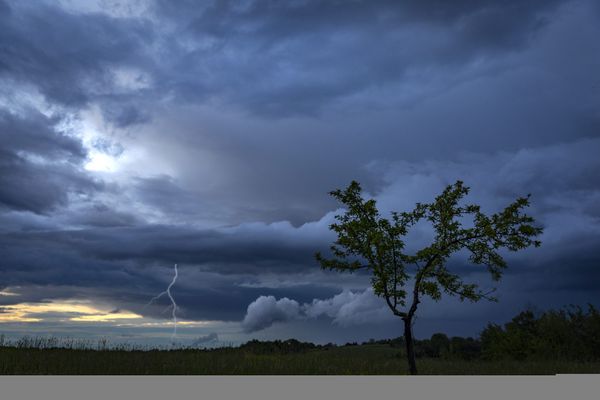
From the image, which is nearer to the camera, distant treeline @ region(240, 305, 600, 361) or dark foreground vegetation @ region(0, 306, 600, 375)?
dark foreground vegetation @ region(0, 306, 600, 375)

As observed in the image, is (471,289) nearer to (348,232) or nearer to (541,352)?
(348,232)

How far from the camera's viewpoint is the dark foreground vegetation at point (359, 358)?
34.5 metres

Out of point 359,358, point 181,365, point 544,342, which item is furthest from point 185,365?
point 544,342

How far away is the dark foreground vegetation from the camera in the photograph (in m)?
34.5

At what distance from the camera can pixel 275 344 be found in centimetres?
6162

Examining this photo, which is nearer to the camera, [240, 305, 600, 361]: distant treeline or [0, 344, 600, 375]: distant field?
Answer: [0, 344, 600, 375]: distant field

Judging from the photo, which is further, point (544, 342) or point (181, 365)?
point (544, 342)

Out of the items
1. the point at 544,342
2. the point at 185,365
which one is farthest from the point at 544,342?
the point at 185,365

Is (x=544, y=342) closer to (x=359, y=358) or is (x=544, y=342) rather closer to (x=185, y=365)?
(x=359, y=358)

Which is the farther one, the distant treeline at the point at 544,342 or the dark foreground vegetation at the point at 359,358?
the distant treeline at the point at 544,342

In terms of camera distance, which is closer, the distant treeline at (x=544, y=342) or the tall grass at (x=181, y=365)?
the tall grass at (x=181, y=365)

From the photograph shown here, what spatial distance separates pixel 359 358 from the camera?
168 feet

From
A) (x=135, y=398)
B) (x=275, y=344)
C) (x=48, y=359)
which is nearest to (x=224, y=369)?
(x=48, y=359)

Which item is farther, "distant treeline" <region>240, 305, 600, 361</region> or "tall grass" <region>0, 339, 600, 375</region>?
"distant treeline" <region>240, 305, 600, 361</region>
